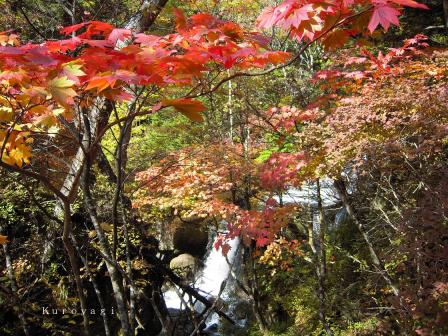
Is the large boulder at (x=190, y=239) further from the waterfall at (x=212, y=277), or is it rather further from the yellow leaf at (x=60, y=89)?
the yellow leaf at (x=60, y=89)

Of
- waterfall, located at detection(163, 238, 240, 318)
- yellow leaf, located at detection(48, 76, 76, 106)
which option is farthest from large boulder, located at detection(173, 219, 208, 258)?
yellow leaf, located at detection(48, 76, 76, 106)

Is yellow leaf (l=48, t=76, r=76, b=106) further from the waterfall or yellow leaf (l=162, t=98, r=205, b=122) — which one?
the waterfall

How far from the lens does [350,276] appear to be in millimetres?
8078

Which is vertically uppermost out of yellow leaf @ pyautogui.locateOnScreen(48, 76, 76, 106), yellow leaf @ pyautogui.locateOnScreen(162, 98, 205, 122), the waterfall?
yellow leaf @ pyautogui.locateOnScreen(48, 76, 76, 106)

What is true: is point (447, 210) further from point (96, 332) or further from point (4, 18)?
point (4, 18)

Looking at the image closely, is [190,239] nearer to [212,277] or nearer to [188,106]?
[212,277]

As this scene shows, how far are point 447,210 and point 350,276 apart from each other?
17.8 feet

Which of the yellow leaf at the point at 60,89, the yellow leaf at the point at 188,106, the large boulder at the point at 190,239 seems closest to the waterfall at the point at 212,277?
the large boulder at the point at 190,239

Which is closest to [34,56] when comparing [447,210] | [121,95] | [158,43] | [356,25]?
[121,95]

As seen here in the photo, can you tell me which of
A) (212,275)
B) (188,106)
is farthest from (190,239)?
(188,106)

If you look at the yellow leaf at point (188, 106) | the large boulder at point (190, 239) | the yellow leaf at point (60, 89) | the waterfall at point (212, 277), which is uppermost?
the yellow leaf at point (60, 89)

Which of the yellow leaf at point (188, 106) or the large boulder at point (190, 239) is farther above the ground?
the yellow leaf at point (188, 106)

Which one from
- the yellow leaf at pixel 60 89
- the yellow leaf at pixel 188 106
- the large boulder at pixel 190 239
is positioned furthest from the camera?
the large boulder at pixel 190 239

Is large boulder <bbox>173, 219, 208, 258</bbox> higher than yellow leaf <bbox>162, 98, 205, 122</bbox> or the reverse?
the reverse
